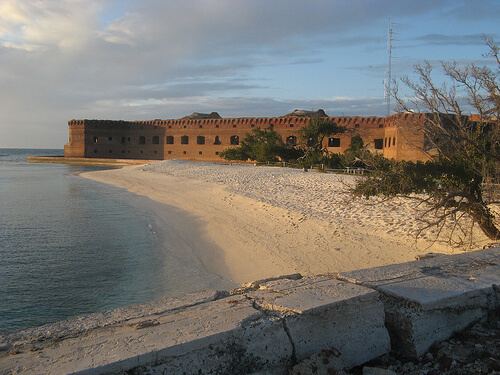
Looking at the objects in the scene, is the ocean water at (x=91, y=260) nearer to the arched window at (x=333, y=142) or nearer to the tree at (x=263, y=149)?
the tree at (x=263, y=149)

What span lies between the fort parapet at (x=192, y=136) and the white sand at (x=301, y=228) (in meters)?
15.6

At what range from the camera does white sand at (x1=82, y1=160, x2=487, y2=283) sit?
6.84 meters

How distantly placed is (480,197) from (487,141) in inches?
34.7

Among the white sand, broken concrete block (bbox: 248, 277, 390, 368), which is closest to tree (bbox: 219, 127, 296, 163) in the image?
the white sand

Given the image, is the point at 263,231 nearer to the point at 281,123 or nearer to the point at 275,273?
the point at 275,273

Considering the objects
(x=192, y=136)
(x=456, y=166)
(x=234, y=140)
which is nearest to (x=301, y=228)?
(x=456, y=166)

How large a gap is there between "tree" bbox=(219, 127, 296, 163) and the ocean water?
42.1 ft

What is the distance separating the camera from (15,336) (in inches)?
95.0

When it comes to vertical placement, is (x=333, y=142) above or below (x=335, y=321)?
above

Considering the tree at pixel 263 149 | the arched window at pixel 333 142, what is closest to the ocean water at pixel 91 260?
the tree at pixel 263 149

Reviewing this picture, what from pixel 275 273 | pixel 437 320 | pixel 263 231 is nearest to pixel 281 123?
pixel 263 231

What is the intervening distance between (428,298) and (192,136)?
37312 mm

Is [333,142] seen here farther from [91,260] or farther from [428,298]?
[428,298]

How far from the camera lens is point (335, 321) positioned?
7.84 feet
